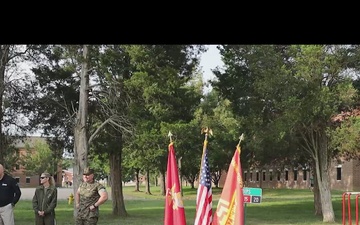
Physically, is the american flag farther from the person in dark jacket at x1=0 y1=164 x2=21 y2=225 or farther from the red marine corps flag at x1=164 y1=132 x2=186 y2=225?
the person in dark jacket at x1=0 y1=164 x2=21 y2=225

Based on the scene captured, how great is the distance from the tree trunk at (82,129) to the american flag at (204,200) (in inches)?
446

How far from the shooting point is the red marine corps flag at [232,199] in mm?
9680

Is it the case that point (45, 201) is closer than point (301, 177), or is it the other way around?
point (45, 201)

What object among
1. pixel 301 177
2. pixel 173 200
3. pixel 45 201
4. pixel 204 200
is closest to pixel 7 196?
pixel 45 201

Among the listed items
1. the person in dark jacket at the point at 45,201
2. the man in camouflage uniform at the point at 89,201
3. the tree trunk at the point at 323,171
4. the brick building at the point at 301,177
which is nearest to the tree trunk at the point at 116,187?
the tree trunk at the point at 323,171

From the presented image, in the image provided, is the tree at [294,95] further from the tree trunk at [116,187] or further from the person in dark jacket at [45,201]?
the person in dark jacket at [45,201]

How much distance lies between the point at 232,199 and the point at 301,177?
50056 mm

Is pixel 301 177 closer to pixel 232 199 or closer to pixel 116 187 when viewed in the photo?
pixel 116 187

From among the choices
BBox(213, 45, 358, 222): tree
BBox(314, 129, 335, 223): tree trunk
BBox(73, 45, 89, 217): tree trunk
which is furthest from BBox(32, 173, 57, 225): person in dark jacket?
BBox(314, 129, 335, 223): tree trunk

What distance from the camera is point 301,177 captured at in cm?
5841

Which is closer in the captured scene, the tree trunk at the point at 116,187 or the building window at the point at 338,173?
the tree trunk at the point at 116,187

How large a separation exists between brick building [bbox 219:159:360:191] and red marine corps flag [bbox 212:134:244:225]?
31.7 m

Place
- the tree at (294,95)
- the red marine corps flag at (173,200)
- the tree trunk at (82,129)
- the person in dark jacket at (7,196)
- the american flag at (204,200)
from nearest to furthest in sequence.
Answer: the person in dark jacket at (7,196), the american flag at (204,200), the red marine corps flag at (173,200), the tree at (294,95), the tree trunk at (82,129)
